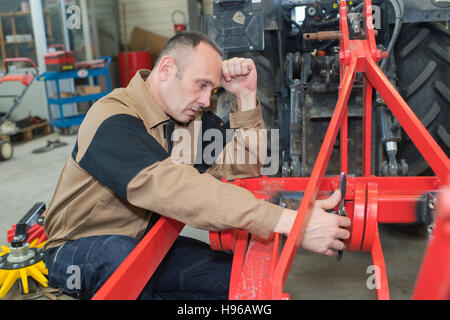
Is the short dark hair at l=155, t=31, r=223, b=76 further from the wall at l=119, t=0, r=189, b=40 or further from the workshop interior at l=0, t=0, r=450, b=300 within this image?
the wall at l=119, t=0, r=189, b=40

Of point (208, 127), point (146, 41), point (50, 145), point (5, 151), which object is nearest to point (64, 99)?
point (50, 145)

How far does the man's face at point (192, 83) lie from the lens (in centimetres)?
150

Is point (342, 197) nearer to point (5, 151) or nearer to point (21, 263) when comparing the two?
point (21, 263)

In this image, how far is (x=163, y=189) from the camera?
116 cm

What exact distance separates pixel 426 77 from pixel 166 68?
1550 mm

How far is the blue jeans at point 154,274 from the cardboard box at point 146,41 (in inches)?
332

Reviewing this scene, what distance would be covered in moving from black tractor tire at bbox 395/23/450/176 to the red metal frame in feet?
2.40

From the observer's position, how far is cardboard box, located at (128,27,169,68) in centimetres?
962

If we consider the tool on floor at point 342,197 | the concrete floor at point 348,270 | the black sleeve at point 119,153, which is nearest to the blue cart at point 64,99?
the concrete floor at point 348,270

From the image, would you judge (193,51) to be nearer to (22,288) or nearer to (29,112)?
(22,288)

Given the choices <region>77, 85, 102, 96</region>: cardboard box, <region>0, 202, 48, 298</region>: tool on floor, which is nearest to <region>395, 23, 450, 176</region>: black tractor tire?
<region>0, 202, 48, 298</region>: tool on floor

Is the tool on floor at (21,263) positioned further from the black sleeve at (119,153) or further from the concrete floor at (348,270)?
the black sleeve at (119,153)

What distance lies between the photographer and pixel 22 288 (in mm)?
2172

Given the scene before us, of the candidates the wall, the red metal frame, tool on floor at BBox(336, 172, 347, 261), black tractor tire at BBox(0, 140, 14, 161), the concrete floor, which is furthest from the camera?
the wall
